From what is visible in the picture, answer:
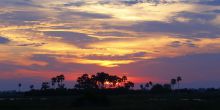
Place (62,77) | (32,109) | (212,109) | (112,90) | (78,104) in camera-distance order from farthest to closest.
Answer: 1. (62,77)
2. (112,90)
3. (78,104)
4. (32,109)
5. (212,109)

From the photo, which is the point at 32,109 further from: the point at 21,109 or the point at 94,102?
the point at 94,102

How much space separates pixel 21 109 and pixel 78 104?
492 inches

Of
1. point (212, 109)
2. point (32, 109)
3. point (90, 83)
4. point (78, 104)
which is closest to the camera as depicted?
point (212, 109)

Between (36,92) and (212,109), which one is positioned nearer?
(212,109)

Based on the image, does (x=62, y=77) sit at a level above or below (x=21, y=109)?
above

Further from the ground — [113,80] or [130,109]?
[113,80]

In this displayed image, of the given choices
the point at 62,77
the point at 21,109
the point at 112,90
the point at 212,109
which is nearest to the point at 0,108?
the point at 21,109

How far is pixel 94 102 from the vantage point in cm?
7412

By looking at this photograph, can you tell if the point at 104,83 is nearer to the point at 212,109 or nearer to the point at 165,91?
the point at 165,91

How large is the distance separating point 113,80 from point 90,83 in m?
10.8

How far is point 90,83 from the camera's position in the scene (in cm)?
17050

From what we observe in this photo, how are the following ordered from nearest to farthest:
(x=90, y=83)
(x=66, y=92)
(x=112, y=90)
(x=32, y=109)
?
(x=32, y=109), (x=66, y=92), (x=112, y=90), (x=90, y=83)

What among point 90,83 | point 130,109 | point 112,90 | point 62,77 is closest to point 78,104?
point 130,109

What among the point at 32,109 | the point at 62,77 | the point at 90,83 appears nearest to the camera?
the point at 32,109
